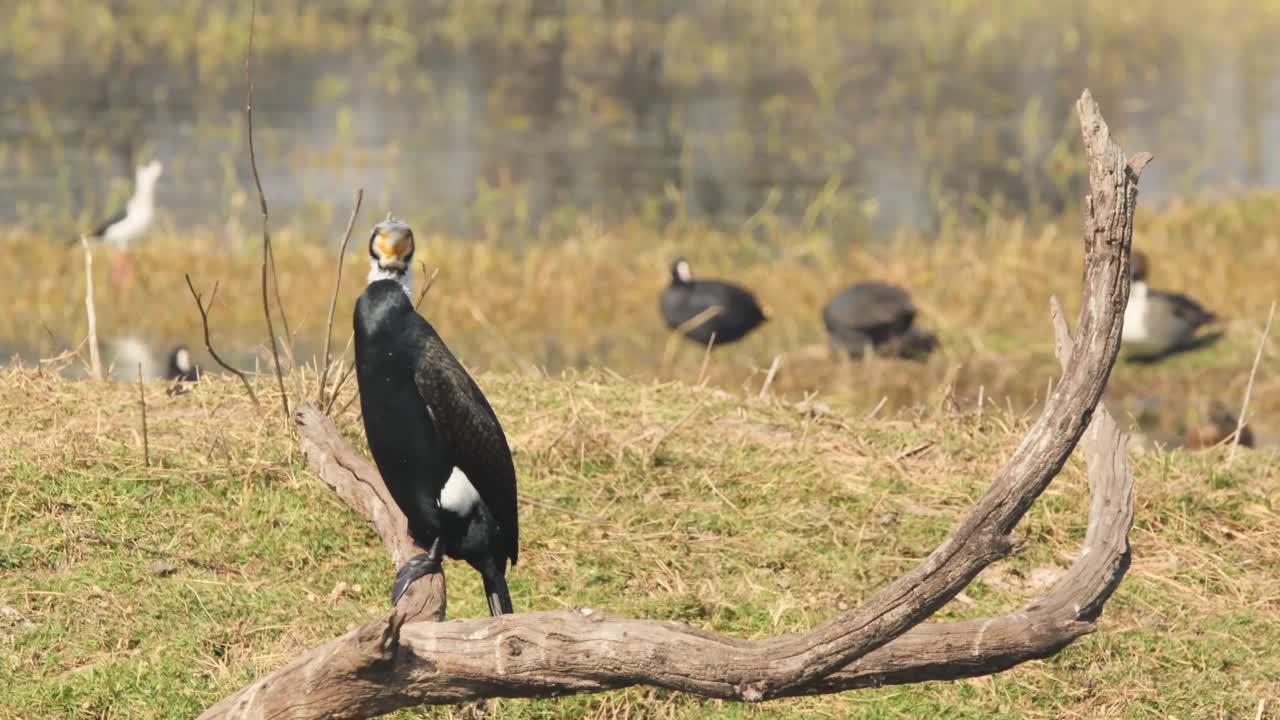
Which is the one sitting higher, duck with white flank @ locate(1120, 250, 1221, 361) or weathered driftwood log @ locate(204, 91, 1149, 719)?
weathered driftwood log @ locate(204, 91, 1149, 719)

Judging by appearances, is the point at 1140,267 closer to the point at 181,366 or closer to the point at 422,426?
the point at 181,366

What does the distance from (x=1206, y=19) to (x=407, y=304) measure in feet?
87.5

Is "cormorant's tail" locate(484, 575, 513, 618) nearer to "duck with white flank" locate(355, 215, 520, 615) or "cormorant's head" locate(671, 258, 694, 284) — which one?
"duck with white flank" locate(355, 215, 520, 615)

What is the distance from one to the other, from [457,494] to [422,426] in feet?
0.74

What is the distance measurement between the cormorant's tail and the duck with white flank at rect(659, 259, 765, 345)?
6.70 meters

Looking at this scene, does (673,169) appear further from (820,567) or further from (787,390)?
(820,567)

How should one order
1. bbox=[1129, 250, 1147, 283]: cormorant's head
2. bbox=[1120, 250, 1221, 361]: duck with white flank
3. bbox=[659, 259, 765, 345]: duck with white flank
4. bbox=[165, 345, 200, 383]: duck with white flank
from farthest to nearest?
bbox=[1129, 250, 1147, 283]: cormorant's head → bbox=[659, 259, 765, 345]: duck with white flank → bbox=[1120, 250, 1221, 361]: duck with white flank → bbox=[165, 345, 200, 383]: duck with white flank

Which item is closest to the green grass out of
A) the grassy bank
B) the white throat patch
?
the white throat patch

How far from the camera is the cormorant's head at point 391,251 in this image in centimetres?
500

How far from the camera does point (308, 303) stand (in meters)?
12.7

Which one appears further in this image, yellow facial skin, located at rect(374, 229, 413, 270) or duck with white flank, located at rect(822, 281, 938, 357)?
duck with white flank, located at rect(822, 281, 938, 357)

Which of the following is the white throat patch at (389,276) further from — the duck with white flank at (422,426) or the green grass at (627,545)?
the green grass at (627,545)

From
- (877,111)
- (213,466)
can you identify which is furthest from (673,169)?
(213,466)

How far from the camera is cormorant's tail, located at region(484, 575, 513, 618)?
526 cm
